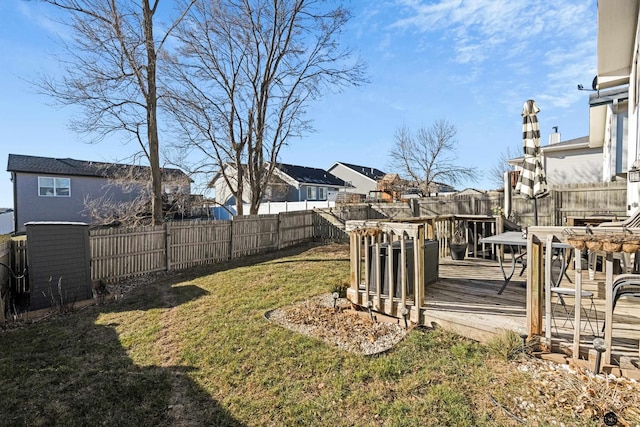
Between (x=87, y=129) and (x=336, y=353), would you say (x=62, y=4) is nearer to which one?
(x=87, y=129)

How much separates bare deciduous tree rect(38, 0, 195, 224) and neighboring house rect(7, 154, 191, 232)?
22.2ft

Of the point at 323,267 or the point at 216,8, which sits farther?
the point at 216,8

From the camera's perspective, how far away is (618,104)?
7285 millimetres

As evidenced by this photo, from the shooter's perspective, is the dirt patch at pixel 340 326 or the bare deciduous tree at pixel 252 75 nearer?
the dirt patch at pixel 340 326

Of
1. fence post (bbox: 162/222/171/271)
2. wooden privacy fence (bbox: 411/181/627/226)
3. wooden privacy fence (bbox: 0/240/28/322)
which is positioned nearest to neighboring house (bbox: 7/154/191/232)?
fence post (bbox: 162/222/171/271)

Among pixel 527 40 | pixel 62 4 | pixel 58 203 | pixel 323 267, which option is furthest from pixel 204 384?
pixel 58 203

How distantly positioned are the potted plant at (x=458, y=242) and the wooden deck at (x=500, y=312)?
1324 millimetres

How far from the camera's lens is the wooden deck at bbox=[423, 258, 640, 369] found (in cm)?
291

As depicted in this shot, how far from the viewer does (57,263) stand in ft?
20.3

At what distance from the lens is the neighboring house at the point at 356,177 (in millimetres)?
37719

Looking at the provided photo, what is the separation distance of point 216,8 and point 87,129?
6.03m

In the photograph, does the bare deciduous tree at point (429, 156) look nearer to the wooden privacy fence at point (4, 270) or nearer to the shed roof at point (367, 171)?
the shed roof at point (367, 171)

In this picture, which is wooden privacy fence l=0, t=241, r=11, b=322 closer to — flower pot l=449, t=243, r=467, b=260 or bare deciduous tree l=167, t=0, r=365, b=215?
bare deciduous tree l=167, t=0, r=365, b=215

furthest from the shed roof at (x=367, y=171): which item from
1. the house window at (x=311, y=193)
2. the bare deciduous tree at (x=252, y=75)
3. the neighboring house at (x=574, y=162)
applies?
the bare deciduous tree at (x=252, y=75)
